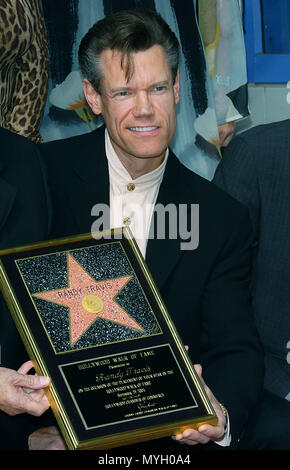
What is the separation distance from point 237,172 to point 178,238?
0.29 m

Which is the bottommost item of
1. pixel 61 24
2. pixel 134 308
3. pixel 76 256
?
pixel 134 308

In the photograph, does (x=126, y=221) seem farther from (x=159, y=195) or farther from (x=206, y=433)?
(x=206, y=433)

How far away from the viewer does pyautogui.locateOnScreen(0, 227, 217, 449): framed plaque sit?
5.39 feet

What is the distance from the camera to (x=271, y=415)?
2.10 metres

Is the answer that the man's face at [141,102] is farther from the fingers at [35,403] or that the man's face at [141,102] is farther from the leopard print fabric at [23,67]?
the fingers at [35,403]

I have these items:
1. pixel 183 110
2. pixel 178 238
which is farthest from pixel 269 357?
pixel 183 110

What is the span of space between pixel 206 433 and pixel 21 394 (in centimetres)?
43

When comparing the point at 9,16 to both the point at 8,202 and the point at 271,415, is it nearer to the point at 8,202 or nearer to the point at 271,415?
the point at 8,202

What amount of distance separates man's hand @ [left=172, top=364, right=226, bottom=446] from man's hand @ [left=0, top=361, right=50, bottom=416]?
312 mm

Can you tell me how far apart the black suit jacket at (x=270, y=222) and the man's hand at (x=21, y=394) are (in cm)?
83

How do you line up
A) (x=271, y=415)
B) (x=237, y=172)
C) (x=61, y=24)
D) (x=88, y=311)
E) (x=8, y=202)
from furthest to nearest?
(x=61, y=24) → (x=237, y=172) → (x=271, y=415) → (x=8, y=202) → (x=88, y=311)

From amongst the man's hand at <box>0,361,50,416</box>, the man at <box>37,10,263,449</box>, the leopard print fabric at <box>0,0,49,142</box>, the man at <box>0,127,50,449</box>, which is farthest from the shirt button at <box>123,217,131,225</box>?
the man's hand at <box>0,361,50,416</box>

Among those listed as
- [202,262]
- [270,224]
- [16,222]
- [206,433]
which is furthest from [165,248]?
[206,433]

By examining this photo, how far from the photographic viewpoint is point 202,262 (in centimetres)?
217
